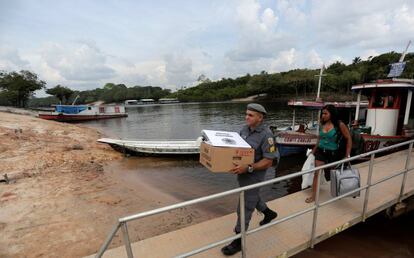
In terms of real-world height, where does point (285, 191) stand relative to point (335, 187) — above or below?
below

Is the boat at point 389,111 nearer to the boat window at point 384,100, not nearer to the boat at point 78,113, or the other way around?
the boat window at point 384,100

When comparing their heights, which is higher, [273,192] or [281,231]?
[281,231]

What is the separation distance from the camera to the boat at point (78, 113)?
1548 inches

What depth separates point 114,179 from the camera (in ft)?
34.1

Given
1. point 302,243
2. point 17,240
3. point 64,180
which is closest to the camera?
point 302,243

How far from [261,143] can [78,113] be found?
1766 inches

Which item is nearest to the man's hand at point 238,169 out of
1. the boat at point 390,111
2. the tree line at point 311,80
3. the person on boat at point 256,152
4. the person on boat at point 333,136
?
the person on boat at point 256,152

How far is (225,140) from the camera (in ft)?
9.70

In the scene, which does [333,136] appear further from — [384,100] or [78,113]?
[78,113]

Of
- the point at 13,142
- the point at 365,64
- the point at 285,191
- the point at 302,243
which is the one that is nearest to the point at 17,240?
the point at 302,243

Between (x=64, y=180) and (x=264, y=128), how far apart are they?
8944mm

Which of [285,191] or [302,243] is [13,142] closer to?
[285,191]

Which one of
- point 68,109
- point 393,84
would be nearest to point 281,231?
point 393,84

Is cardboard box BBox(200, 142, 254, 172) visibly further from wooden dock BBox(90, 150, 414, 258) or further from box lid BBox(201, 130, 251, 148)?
wooden dock BBox(90, 150, 414, 258)
